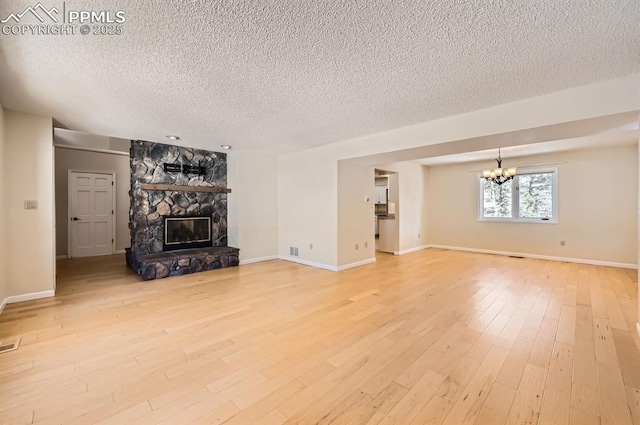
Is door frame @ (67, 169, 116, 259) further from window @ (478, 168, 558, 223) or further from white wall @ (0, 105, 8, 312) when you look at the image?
window @ (478, 168, 558, 223)

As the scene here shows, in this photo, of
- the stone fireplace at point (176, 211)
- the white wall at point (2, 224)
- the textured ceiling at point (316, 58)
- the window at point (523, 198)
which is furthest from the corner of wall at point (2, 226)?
the window at point (523, 198)

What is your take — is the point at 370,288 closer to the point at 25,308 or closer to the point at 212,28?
the point at 212,28

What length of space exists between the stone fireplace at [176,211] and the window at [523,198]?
6597 mm

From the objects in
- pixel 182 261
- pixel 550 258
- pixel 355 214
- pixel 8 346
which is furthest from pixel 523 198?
pixel 8 346

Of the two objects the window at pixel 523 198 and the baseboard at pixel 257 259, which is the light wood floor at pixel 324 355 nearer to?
the baseboard at pixel 257 259

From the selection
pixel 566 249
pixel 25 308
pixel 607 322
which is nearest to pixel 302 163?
pixel 25 308

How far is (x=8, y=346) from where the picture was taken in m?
2.37

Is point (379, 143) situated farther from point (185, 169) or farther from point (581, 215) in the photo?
point (581, 215)

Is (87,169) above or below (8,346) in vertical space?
above

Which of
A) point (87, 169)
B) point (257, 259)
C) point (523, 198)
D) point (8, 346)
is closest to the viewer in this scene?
point (8, 346)

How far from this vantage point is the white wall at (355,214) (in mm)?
5297

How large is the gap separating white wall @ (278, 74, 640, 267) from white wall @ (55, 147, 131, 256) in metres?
4.28

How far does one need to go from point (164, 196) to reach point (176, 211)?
36cm

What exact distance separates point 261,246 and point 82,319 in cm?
344
